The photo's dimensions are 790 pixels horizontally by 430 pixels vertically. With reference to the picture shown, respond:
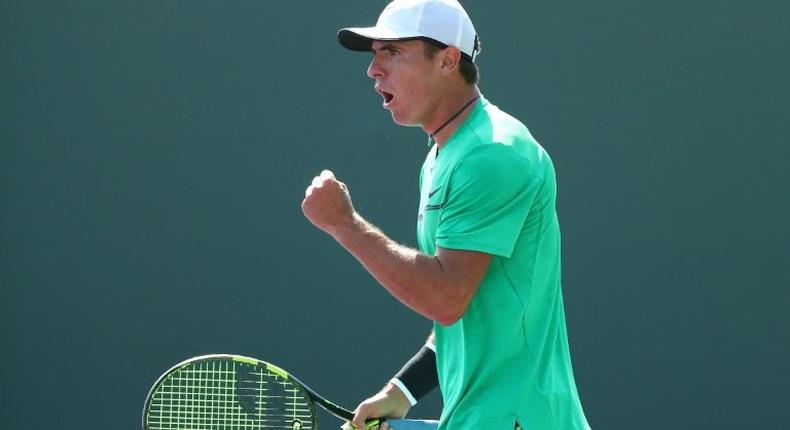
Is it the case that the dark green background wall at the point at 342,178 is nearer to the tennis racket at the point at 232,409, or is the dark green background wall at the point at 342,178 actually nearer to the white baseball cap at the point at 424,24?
the tennis racket at the point at 232,409

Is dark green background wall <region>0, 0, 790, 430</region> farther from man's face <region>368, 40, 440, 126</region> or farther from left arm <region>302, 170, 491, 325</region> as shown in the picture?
left arm <region>302, 170, 491, 325</region>

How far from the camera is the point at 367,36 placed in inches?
106

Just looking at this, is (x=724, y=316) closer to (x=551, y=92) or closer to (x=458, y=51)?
(x=551, y=92)

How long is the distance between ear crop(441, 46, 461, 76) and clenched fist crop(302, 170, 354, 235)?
37cm

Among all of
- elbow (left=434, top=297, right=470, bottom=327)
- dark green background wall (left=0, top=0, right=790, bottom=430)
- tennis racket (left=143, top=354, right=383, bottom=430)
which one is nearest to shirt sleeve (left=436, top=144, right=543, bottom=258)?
elbow (left=434, top=297, right=470, bottom=327)

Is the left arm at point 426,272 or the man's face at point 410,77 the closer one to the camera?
the left arm at point 426,272

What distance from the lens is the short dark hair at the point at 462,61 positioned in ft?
8.82

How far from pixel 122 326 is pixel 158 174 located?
0.64 meters

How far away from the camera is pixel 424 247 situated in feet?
8.67

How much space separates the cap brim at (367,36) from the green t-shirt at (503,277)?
0.23 metres

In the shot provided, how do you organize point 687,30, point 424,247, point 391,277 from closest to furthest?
point 391,277
point 424,247
point 687,30

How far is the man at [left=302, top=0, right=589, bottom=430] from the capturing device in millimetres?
2447

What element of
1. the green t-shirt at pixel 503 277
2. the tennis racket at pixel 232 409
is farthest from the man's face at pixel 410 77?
the tennis racket at pixel 232 409

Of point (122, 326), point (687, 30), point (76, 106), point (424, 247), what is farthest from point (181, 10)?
point (424, 247)
